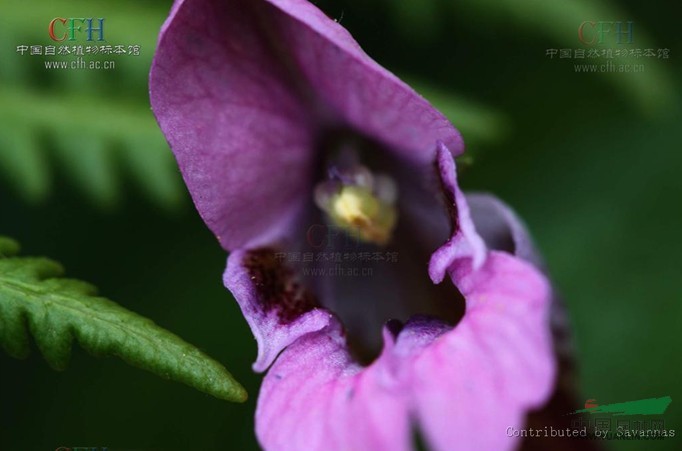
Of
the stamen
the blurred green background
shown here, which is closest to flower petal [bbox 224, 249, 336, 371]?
the stamen

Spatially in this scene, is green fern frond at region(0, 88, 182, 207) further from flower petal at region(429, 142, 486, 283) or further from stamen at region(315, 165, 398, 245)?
flower petal at region(429, 142, 486, 283)

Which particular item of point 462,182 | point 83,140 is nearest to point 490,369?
point 462,182

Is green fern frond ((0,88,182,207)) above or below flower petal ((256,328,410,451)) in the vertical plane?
Result: above

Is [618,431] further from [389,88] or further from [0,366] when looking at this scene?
[0,366]

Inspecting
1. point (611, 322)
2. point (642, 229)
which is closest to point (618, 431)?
point (611, 322)

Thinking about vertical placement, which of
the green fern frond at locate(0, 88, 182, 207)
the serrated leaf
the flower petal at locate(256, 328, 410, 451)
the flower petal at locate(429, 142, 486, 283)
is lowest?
the flower petal at locate(256, 328, 410, 451)

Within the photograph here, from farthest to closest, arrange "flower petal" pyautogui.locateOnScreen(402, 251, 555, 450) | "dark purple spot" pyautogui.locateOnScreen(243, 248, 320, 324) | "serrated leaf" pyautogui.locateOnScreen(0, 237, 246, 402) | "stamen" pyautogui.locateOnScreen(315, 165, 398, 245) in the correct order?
"stamen" pyautogui.locateOnScreen(315, 165, 398, 245), "dark purple spot" pyautogui.locateOnScreen(243, 248, 320, 324), "serrated leaf" pyautogui.locateOnScreen(0, 237, 246, 402), "flower petal" pyautogui.locateOnScreen(402, 251, 555, 450)
